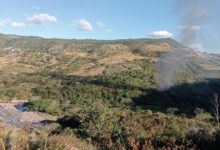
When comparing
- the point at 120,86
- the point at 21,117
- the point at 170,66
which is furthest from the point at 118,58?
the point at 21,117

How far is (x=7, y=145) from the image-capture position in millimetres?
11039

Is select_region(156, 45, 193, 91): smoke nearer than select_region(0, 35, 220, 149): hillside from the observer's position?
No

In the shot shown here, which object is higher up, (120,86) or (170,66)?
(170,66)

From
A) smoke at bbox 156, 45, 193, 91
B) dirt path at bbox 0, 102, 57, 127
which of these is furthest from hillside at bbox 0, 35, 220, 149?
dirt path at bbox 0, 102, 57, 127

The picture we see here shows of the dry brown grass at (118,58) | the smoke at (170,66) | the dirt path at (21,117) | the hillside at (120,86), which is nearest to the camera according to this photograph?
the dirt path at (21,117)

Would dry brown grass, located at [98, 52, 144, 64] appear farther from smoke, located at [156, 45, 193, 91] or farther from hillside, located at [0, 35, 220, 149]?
smoke, located at [156, 45, 193, 91]

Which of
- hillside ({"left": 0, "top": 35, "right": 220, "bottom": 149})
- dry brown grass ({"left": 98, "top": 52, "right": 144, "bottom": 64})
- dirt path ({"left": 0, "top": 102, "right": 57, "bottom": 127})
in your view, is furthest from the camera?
dry brown grass ({"left": 98, "top": 52, "right": 144, "bottom": 64})

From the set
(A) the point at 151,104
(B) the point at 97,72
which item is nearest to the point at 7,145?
(A) the point at 151,104

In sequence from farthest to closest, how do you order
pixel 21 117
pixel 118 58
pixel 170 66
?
1. pixel 118 58
2. pixel 170 66
3. pixel 21 117

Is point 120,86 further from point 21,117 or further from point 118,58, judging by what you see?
point 118,58

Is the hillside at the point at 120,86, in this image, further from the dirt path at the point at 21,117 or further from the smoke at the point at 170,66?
the dirt path at the point at 21,117

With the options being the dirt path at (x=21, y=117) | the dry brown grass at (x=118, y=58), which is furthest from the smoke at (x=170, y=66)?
the dirt path at (x=21, y=117)

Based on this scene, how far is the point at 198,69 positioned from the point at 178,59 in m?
7.17

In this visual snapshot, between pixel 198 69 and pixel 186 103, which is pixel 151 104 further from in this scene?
pixel 198 69
